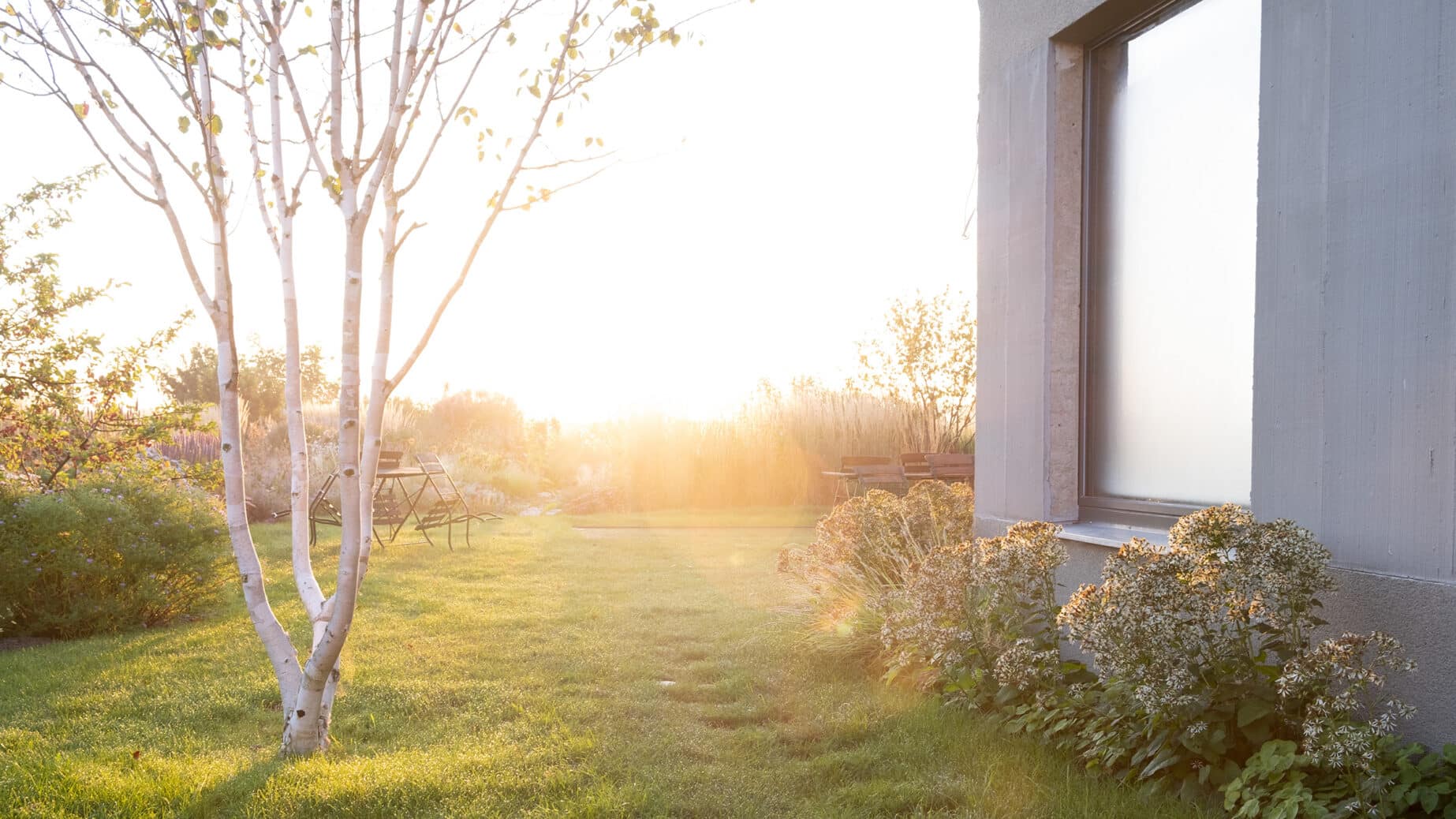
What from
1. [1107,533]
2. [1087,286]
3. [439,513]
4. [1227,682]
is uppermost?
[1087,286]

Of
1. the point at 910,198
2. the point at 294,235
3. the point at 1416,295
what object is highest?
the point at 910,198

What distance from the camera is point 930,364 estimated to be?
1210 cm

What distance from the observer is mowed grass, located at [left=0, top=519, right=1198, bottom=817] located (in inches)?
95.7

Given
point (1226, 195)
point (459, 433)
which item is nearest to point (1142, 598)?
point (1226, 195)

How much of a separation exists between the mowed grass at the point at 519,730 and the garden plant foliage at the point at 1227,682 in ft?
0.49

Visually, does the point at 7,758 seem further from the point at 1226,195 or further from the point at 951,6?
the point at 951,6

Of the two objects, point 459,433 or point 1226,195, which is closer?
point 1226,195

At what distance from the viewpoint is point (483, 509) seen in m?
11.5

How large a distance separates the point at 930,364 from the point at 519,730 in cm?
980

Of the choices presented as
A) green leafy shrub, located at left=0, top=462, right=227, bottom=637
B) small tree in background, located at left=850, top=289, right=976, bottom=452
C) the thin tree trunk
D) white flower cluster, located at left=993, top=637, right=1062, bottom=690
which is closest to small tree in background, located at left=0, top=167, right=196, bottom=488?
green leafy shrub, located at left=0, top=462, right=227, bottom=637

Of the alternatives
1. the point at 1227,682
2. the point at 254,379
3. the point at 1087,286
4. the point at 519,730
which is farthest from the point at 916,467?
the point at 254,379

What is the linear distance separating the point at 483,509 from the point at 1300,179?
10.4 meters

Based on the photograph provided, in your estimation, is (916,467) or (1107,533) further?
(916,467)

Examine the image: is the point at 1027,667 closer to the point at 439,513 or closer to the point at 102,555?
the point at 102,555
